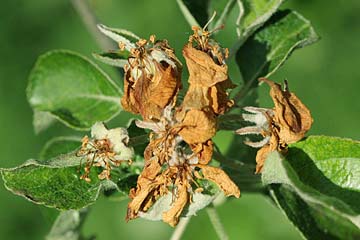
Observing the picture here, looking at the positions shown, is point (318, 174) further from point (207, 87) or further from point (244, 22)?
point (244, 22)

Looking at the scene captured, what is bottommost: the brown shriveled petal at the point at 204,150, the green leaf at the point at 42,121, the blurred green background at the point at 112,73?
the blurred green background at the point at 112,73

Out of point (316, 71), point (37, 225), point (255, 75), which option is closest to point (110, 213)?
point (37, 225)

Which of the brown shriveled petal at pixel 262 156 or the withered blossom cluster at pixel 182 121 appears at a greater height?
the withered blossom cluster at pixel 182 121

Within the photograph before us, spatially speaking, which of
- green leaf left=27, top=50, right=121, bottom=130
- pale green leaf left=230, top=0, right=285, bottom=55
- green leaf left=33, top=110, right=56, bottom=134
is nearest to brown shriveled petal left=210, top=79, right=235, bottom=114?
pale green leaf left=230, top=0, right=285, bottom=55

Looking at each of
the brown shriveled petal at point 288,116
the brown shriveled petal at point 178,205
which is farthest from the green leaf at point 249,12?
the brown shriveled petal at point 178,205

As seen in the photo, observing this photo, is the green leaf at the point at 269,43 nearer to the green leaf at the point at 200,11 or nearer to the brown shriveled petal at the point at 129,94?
the green leaf at the point at 200,11

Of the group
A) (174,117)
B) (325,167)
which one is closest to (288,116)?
(325,167)
